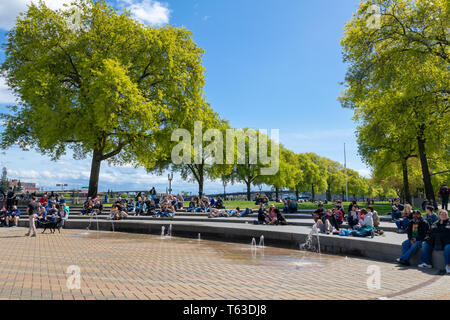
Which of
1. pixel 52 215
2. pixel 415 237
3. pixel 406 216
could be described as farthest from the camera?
pixel 52 215

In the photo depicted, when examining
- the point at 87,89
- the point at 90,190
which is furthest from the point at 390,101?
the point at 90,190

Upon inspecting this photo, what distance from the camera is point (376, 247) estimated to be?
9734 mm

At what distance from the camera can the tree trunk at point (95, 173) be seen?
26.8 m

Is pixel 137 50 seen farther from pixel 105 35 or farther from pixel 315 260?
pixel 315 260

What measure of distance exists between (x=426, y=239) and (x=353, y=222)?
5.03 m

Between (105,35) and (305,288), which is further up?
(105,35)

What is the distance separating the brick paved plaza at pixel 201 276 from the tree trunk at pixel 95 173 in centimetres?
1626

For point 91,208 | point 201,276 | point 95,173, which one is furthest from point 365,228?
point 95,173

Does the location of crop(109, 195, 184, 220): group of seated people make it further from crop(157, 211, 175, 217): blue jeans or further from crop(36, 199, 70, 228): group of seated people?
crop(36, 199, 70, 228): group of seated people

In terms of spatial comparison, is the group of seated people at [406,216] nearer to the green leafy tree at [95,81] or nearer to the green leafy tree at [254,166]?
the green leafy tree at [95,81]

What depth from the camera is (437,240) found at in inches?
323

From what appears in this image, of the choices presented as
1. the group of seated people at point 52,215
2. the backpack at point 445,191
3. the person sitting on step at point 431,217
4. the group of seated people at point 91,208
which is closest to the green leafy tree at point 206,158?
the group of seated people at point 91,208

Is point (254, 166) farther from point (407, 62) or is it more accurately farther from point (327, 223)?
point (327, 223)

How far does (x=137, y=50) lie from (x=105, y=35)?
264 centimetres
